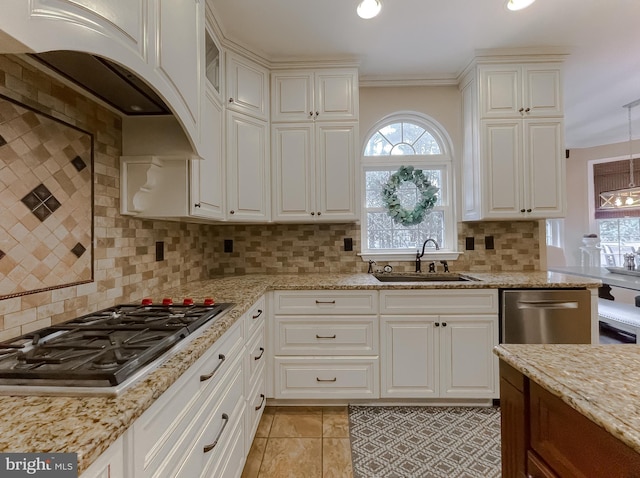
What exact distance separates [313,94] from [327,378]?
216cm

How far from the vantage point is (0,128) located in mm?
973

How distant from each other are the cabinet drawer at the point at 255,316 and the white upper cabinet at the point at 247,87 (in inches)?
55.4

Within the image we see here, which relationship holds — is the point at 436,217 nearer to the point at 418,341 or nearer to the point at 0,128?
the point at 418,341

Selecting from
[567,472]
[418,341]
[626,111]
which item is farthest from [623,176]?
[567,472]

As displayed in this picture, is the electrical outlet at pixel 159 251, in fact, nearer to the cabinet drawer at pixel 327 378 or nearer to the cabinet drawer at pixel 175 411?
the cabinet drawer at pixel 175 411

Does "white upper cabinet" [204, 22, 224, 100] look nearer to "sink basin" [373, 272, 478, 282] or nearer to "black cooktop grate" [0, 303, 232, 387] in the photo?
"black cooktop grate" [0, 303, 232, 387]

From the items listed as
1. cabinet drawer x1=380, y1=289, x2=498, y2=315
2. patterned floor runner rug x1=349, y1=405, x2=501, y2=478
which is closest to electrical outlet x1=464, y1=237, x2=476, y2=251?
cabinet drawer x1=380, y1=289, x2=498, y2=315

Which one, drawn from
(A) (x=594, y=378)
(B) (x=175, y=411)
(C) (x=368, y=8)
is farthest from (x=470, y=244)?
(B) (x=175, y=411)

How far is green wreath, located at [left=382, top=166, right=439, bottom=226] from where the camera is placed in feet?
9.20

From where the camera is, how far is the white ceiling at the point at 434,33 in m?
1.95

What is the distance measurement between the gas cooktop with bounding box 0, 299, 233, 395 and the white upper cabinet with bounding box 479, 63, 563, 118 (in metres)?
2.60

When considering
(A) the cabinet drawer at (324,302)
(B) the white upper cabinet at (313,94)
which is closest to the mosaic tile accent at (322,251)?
(A) the cabinet drawer at (324,302)

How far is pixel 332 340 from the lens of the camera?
2.20 metres

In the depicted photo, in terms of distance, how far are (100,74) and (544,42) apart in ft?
9.41
